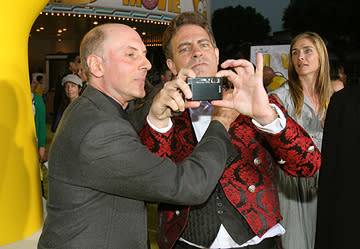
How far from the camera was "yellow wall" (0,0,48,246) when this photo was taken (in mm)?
2885

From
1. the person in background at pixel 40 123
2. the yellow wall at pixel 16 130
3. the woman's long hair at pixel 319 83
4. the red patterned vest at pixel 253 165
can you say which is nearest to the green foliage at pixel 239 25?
the person in background at pixel 40 123

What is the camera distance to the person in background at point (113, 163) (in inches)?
47.8

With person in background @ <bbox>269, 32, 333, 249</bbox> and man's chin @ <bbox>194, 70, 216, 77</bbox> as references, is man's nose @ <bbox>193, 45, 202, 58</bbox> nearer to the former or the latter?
man's chin @ <bbox>194, 70, 216, 77</bbox>

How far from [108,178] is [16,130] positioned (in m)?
2.07

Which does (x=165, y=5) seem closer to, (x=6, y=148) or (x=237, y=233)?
(x=6, y=148)

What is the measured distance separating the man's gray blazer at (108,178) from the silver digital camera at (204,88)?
0.15 meters

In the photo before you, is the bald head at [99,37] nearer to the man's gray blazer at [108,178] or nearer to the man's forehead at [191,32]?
the man's gray blazer at [108,178]

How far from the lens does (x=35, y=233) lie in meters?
3.12

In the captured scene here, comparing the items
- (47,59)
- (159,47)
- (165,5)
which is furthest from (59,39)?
(165,5)

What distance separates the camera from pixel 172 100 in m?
1.47

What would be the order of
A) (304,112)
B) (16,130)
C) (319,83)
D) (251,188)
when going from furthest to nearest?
(319,83) < (304,112) < (16,130) < (251,188)

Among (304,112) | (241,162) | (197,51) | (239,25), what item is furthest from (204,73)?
(239,25)

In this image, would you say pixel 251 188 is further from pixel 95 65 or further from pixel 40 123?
pixel 40 123

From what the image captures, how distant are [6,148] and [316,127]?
255 cm
